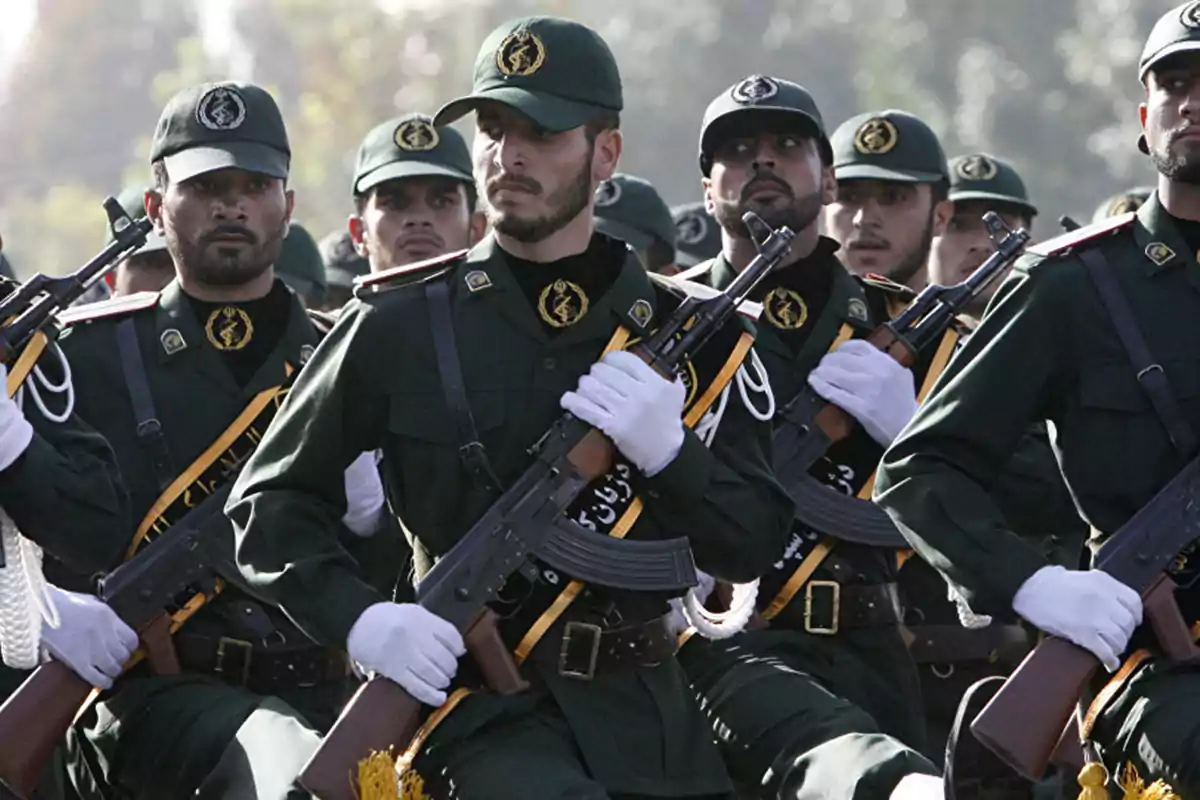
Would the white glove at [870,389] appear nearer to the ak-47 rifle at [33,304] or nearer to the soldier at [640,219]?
the ak-47 rifle at [33,304]

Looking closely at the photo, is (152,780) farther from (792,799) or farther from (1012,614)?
(1012,614)

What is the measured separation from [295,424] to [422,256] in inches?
155

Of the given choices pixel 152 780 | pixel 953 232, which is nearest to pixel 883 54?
pixel 953 232

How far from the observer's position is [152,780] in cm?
852

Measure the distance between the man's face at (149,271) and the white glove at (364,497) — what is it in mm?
3128

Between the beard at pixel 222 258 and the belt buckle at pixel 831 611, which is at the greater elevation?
the beard at pixel 222 258

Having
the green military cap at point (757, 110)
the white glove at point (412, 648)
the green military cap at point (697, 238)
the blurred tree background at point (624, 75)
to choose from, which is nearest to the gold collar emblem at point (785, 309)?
the green military cap at point (757, 110)

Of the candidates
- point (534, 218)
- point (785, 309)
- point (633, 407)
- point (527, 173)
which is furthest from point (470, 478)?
point (785, 309)

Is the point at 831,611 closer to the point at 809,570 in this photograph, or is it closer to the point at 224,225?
the point at 809,570

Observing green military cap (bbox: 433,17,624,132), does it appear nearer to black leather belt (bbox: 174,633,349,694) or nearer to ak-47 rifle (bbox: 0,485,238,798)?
ak-47 rifle (bbox: 0,485,238,798)

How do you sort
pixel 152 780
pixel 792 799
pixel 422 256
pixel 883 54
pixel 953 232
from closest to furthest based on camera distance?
pixel 792 799, pixel 152 780, pixel 422 256, pixel 953 232, pixel 883 54

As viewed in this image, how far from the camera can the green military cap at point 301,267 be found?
13.4m

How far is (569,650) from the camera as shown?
7.15 metres

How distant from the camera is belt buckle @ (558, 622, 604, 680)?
7.15m
